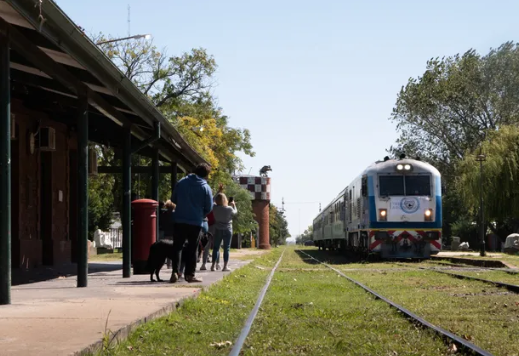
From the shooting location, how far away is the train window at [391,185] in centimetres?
2750

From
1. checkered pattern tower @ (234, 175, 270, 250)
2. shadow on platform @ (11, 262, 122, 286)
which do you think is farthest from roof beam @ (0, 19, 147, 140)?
checkered pattern tower @ (234, 175, 270, 250)

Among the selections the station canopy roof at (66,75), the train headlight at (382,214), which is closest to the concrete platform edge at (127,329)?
the station canopy roof at (66,75)

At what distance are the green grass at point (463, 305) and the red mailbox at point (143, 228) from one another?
404 centimetres

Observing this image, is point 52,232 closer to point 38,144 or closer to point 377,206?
point 38,144

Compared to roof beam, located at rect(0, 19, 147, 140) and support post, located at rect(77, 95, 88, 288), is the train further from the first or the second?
support post, located at rect(77, 95, 88, 288)

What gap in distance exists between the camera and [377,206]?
2723 centimetres

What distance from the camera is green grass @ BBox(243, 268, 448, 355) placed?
7195 mm

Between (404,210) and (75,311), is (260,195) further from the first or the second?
(75,311)

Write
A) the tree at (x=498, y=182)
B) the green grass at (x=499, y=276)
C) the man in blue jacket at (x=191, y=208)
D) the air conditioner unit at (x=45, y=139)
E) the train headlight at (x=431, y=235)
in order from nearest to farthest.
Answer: the man in blue jacket at (x=191, y=208) → the green grass at (x=499, y=276) → the air conditioner unit at (x=45, y=139) → the train headlight at (x=431, y=235) → the tree at (x=498, y=182)

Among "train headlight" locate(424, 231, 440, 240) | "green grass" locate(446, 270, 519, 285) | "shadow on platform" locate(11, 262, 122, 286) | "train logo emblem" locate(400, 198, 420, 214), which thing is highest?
"train logo emblem" locate(400, 198, 420, 214)

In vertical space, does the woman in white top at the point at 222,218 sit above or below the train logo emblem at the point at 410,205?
below

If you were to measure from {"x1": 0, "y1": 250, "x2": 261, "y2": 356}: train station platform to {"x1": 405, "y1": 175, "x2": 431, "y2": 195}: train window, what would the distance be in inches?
558

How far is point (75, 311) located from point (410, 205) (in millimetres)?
19644

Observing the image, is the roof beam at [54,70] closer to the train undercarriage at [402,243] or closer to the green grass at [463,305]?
the green grass at [463,305]
